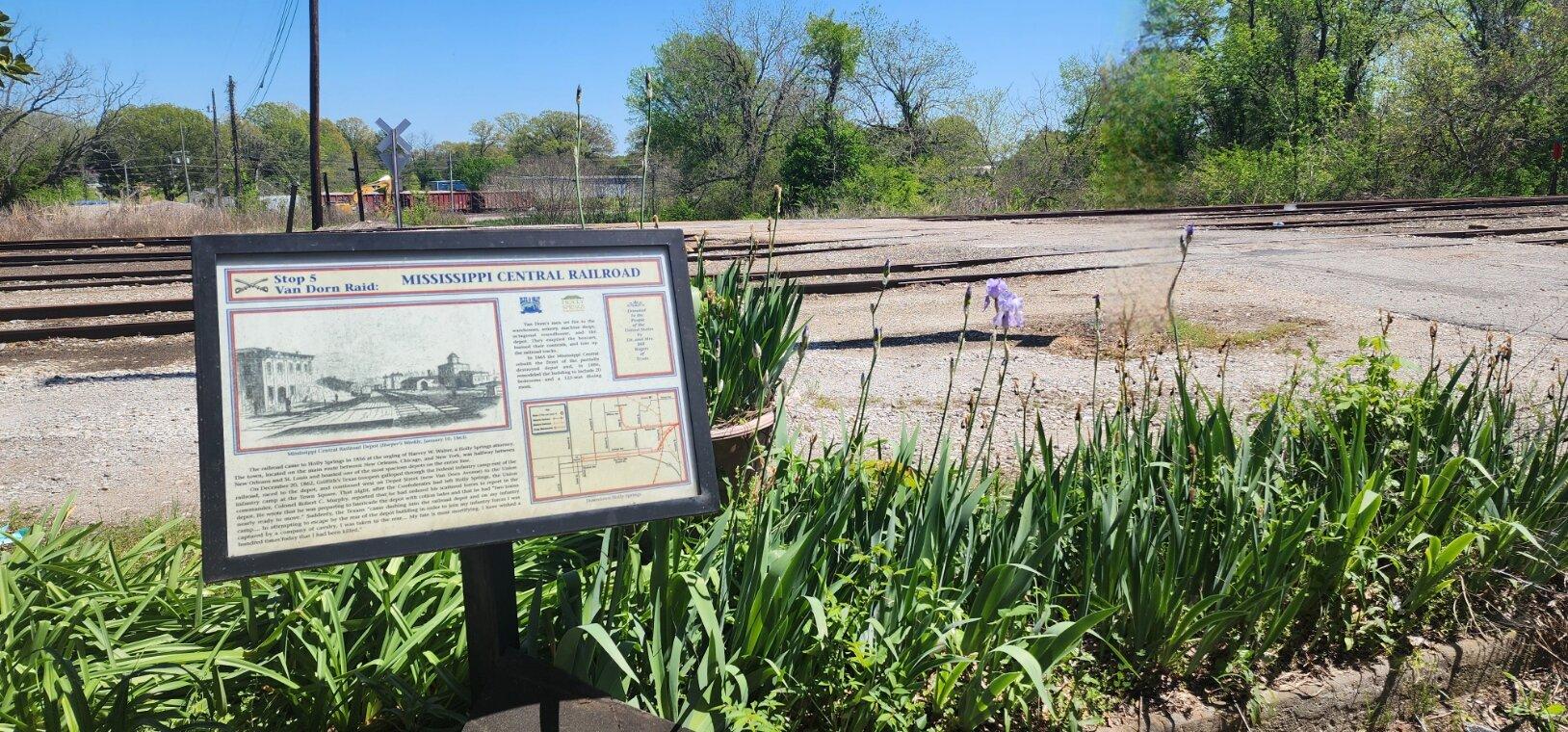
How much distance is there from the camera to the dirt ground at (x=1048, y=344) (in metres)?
4.33

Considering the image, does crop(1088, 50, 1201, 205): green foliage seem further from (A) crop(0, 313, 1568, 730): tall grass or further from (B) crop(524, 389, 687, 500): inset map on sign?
(B) crop(524, 389, 687, 500): inset map on sign

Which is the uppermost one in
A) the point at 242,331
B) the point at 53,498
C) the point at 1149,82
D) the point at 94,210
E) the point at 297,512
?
the point at 94,210

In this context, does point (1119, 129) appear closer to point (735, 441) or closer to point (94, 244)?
point (735, 441)

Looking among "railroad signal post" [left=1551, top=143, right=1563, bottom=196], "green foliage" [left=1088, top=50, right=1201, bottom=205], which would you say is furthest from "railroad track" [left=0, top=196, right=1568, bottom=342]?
"railroad signal post" [left=1551, top=143, right=1563, bottom=196]

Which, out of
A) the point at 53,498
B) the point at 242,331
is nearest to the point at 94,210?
the point at 53,498

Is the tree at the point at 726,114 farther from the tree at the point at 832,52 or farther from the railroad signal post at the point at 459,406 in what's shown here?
the railroad signal post at the point at 459,406

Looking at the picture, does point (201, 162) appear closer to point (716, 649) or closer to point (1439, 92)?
point (1439, 92)

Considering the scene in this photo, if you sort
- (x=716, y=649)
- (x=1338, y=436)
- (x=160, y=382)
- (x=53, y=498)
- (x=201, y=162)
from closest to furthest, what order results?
(x=716, y=649)
(x=1338, y=436)
(x=53, y=498)
(x=160, y=382)
(x=201, y=162)

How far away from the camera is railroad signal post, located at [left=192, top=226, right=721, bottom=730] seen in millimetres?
1671

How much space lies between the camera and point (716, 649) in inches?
78.0

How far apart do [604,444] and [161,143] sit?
91.1 m

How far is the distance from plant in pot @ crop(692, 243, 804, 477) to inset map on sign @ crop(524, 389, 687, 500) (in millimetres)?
1396

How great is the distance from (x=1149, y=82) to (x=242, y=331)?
5.27 ft

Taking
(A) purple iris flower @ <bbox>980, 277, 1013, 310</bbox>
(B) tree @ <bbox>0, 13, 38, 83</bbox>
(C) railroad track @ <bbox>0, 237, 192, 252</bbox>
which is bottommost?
(A) purple iris flower @ <bbox>980, 277, 1013, 310</bbox>
